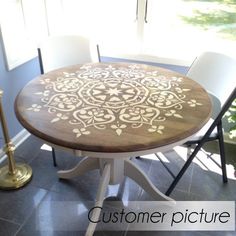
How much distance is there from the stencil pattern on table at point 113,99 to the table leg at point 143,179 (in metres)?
0.47

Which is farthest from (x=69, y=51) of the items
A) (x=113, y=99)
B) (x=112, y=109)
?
(x=112, y=109)

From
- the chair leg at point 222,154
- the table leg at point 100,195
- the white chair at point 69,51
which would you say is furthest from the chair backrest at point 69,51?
the chair leg at point 222,154

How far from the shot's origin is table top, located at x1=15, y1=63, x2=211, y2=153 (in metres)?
1.07

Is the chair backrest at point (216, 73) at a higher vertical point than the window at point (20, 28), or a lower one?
lower

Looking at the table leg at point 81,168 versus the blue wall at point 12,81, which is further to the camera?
the blue wall at point 12,81

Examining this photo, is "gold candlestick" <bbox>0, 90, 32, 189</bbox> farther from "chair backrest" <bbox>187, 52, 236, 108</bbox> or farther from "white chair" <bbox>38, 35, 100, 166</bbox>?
"chair backrest" <bbox>187, 52, 236, 108</bbox>

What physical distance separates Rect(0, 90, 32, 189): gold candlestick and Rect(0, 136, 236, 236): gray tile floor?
0.14ft

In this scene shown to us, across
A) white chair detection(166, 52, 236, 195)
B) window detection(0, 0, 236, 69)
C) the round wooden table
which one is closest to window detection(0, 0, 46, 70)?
window detection(0, 0, 236, 69)

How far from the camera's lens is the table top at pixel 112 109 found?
107 cm

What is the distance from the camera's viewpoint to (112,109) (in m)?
1.28

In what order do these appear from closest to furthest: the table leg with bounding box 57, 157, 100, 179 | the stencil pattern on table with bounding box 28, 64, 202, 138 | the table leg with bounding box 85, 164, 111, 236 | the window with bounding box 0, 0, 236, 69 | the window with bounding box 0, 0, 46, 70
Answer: the stencil pattern on table with bounding box 28, 64, 202, 138, the table leg with bounding box 85, 164, 111, 236, the table leg with bounding box 57, 157, 100, 179, the window with bounding box 0, 0, 46, 70, the window with bounding box 0, 0, 236, 69

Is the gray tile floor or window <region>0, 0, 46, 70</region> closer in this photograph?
the gray tile floor

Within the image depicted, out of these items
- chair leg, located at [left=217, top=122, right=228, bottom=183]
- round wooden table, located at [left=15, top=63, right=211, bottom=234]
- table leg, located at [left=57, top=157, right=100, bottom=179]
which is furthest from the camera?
table leg, located at [left=57, top=157, right=100, bottom=179]

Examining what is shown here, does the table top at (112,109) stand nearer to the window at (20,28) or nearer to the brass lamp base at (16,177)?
the window at (20,28)
